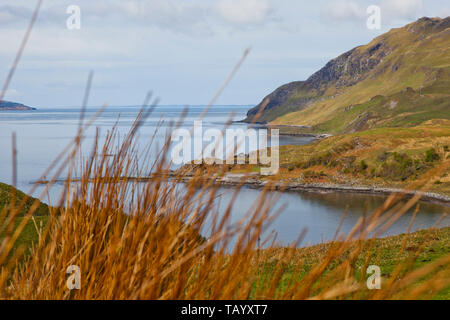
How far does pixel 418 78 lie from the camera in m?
150

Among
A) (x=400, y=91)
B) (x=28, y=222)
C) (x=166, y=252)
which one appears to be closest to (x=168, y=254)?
(x=166, y=252)

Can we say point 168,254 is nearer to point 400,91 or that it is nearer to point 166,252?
point 166,252

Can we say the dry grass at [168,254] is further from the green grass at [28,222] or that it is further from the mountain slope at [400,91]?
the mountain slope at [400,91]

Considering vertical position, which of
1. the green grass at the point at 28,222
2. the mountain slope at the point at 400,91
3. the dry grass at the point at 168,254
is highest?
the mountain slope at the point at 400,91

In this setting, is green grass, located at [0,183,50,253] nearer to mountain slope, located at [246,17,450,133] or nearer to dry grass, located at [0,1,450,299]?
dry grass, located at [0,1,450,299]

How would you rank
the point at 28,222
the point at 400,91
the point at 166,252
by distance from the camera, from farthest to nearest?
the point at 400,91
the point at 28,222
the point at 166,252

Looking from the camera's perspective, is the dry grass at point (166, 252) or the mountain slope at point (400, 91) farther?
the mountain slope at point (400, 91)

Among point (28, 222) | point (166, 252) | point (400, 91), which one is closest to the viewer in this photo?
point (166, 252)

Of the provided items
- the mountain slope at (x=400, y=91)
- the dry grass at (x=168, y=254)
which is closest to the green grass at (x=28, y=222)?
the dry grass at (x=168, y=254)

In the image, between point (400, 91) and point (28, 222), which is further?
point (400, 91)

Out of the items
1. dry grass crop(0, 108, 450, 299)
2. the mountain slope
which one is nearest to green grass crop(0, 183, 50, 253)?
dry grass crop(0, 108, 450, 299)
